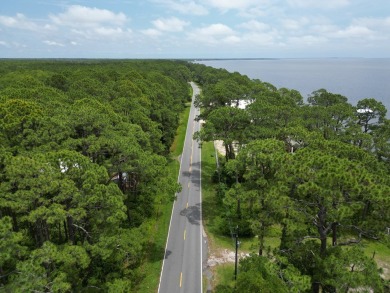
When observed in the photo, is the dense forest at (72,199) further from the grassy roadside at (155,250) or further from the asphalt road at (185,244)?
the asphalt road at (185,244)

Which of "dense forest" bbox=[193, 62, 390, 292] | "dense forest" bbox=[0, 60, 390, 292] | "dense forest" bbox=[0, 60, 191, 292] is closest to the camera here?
"dense forest" bbox=[193, 62, 390, 292]

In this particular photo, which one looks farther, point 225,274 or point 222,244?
point 222,244

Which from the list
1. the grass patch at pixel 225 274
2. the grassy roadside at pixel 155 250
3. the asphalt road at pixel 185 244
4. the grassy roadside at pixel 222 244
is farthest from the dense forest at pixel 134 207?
the asphalt road at pixel 185 244

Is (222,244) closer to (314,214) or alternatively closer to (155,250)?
(155,250)

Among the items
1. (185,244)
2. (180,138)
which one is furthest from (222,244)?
(180,138)

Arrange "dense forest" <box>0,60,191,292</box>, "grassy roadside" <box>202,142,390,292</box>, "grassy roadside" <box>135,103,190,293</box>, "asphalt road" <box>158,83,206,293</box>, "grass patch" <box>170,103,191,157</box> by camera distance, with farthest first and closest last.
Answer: "grass patch" <box>170,103,191,157</box> → "grassy roadside" <box>202,142,390,292</box> → "asphalt road" <box>158,83,206,293</box> → "grassy roadside" <box>135,103,190,293</box> → "dense forest" <box>0,60,191,292</box>

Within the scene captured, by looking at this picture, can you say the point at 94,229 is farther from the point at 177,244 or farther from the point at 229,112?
the point at 229,112

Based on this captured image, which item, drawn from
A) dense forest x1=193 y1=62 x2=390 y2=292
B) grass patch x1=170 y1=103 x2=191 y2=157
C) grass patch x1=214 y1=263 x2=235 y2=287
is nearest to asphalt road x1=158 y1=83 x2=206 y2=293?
grass patch x1=214 y1=263 x2=235 y2=287

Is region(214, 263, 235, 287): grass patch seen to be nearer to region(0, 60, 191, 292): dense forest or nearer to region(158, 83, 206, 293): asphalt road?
region(158, 83, 206, 293): asphalt road
